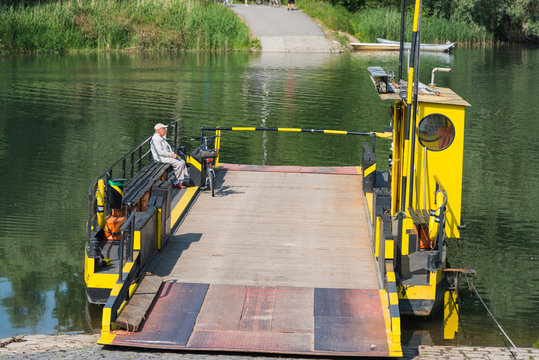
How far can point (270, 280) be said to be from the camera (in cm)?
1238

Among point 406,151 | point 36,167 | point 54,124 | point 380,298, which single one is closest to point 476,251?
point 406,151

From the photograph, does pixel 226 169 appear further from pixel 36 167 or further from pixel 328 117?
pixel 328 117

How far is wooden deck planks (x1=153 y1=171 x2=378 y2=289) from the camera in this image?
12570mm

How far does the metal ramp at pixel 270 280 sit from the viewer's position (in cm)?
1057

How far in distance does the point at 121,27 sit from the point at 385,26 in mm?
20150

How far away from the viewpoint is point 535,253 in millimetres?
16609

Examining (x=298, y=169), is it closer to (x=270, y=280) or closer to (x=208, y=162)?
(x=208, y=162)

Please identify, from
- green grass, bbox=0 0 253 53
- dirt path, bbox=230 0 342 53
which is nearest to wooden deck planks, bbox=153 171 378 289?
green grass, bbox=0 0 253 53

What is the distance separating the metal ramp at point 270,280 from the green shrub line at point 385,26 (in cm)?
4768

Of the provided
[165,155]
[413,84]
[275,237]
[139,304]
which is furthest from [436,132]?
[165,155]

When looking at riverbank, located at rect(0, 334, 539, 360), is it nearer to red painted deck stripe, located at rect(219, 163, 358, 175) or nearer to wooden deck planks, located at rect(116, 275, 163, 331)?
wooden deck planks, located at rect(116, 275, 163, 331)

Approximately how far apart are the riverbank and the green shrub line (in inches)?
2064

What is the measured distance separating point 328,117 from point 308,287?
2116 cm

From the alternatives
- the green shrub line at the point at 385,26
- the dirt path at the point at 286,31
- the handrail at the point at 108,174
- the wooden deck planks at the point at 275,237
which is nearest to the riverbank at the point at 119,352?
the wooden deck planks at the point at 275,237
